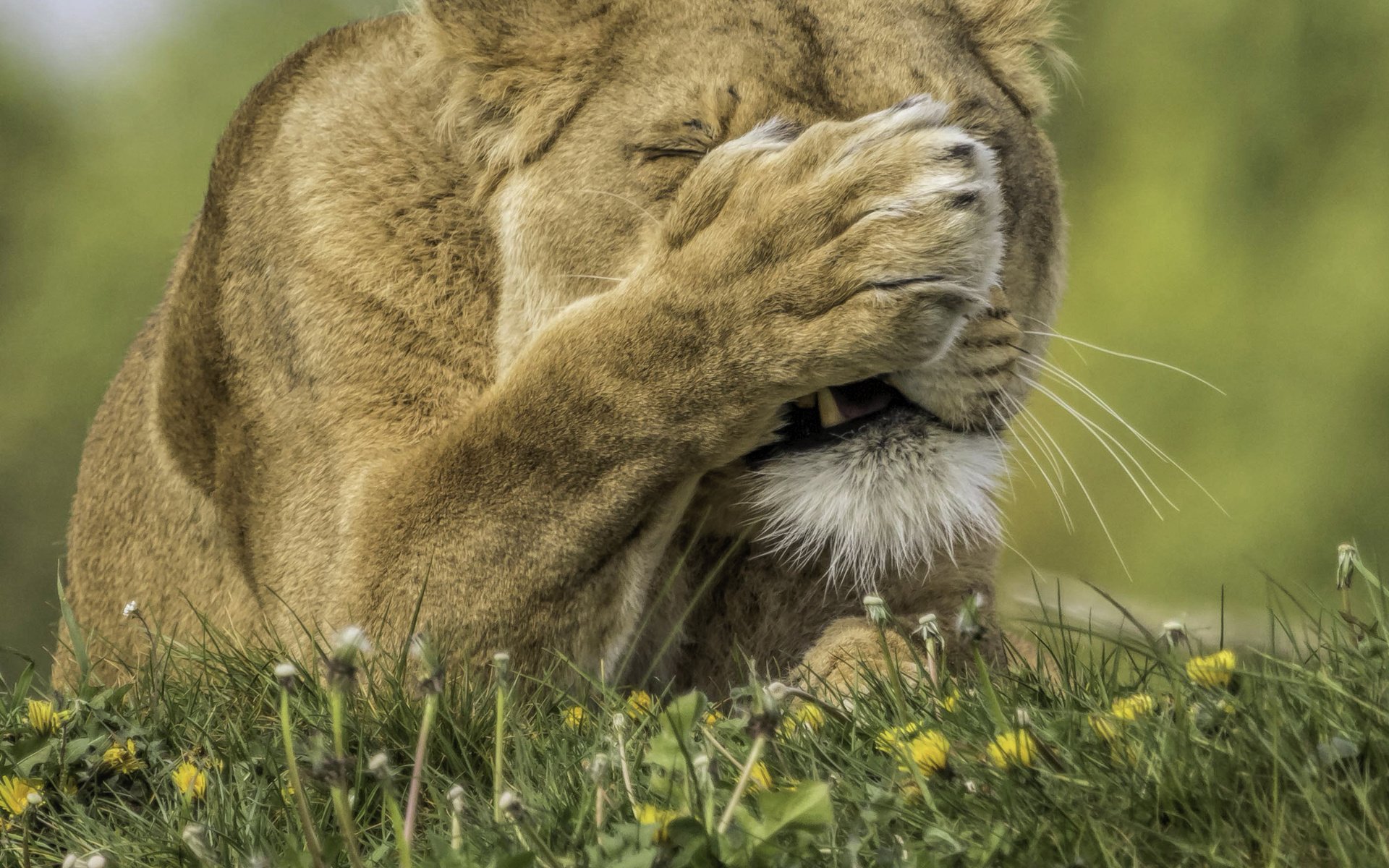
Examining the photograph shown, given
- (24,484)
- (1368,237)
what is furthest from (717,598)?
(24,484)

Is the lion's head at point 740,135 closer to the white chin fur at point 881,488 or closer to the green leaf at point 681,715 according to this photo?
the white chin fur at point 881,488

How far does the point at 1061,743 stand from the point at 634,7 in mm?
1799

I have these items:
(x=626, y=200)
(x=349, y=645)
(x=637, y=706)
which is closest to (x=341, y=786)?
(x=349, y=645)

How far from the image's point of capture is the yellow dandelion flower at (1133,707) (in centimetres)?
167

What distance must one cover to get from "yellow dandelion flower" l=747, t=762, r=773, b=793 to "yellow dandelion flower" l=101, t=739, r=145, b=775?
3.29ft

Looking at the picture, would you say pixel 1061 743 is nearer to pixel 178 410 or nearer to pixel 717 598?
pixel 717 598

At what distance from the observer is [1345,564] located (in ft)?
6.04

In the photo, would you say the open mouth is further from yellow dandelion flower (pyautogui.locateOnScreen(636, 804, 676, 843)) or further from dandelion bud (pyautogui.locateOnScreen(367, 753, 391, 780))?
dandelion bud (pyautogui.locateOnScreen(367, 753, 391, 780))

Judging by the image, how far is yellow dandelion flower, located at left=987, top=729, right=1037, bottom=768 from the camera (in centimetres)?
156

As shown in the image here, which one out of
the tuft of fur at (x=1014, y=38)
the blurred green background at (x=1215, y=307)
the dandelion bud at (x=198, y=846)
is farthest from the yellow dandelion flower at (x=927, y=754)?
the blurred green background at (x=1215, y=307)

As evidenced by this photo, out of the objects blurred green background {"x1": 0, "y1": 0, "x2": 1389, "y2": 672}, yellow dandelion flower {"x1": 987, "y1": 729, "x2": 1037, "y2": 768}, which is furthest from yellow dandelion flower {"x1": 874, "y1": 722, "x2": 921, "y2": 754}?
blurred green background {"x1": 0, "y1": 0, "x2": 1389, "y2": 672}

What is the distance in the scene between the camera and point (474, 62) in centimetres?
281

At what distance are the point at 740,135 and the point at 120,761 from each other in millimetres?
1484

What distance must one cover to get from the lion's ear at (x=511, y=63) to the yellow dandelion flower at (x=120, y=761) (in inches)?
51.4
